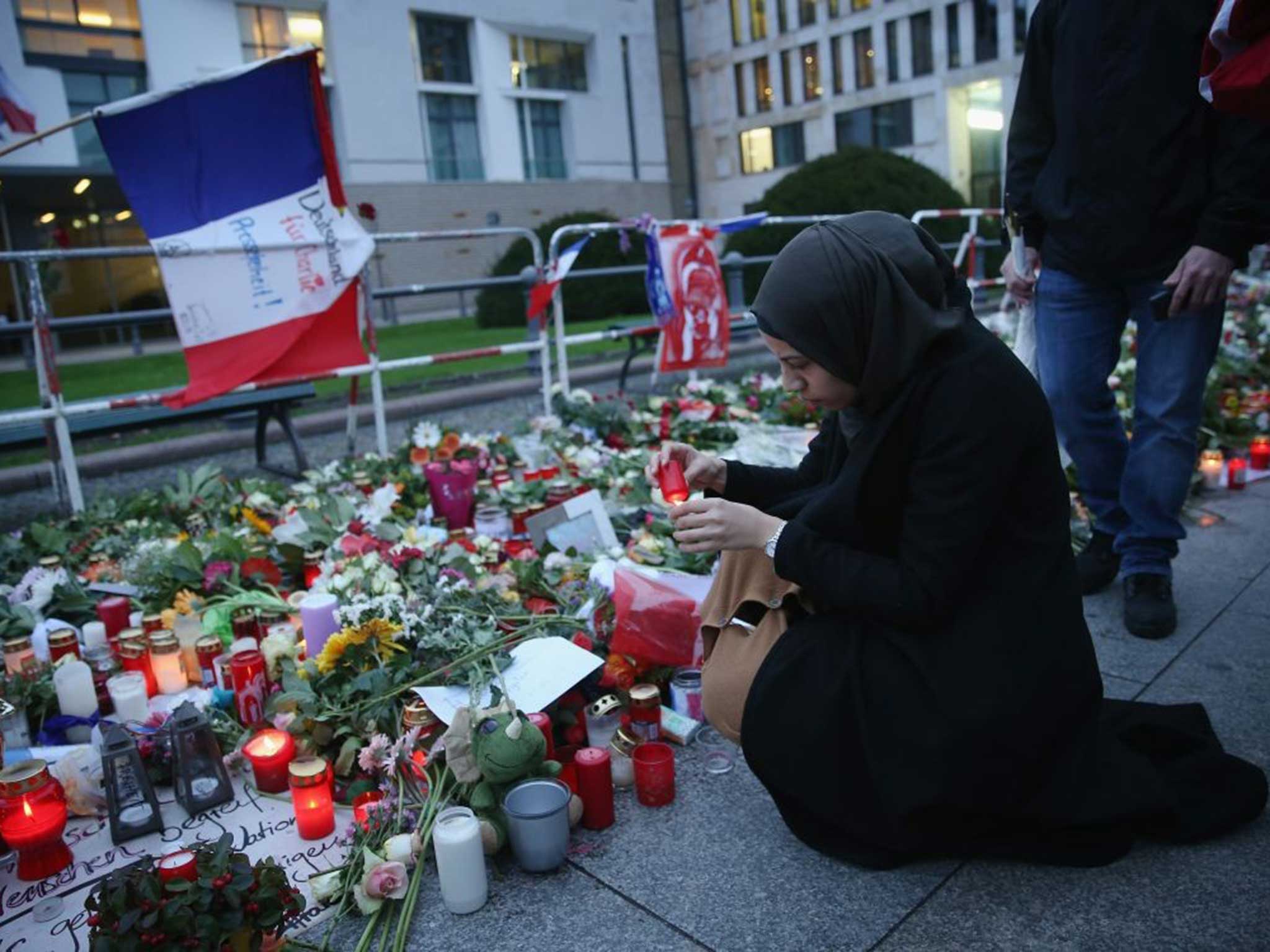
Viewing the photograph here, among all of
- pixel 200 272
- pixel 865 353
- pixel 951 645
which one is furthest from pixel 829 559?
pixel 200 272

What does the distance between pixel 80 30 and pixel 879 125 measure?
82.7ft

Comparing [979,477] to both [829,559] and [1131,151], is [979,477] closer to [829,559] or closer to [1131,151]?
[829,559]

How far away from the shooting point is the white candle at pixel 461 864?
176 centimetres

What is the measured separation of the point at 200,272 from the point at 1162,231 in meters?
3.98

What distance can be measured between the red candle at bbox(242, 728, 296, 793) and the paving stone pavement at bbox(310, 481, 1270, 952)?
0.56 meters

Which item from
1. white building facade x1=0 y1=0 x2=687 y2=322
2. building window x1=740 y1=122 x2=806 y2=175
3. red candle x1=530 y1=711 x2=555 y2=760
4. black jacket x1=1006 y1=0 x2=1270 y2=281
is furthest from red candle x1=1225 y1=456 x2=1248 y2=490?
building window x1=740 y1=122 x2=806 y2=175

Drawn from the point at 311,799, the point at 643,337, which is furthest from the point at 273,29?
the point at 311,799

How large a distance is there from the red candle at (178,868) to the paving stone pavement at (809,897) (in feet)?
1.11

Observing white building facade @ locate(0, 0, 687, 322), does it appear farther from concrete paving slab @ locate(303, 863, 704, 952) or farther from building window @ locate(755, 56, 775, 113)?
concrete paving slab @ locate(303, 863, 704, 952)

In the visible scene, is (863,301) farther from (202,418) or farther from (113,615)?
(202,418)

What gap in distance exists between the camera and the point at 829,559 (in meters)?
1.72

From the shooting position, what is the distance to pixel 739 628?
1938 millimetres

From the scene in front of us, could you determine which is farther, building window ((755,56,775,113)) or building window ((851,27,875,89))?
building window ((755,56,775,113))

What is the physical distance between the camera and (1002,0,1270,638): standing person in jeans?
255 cm
